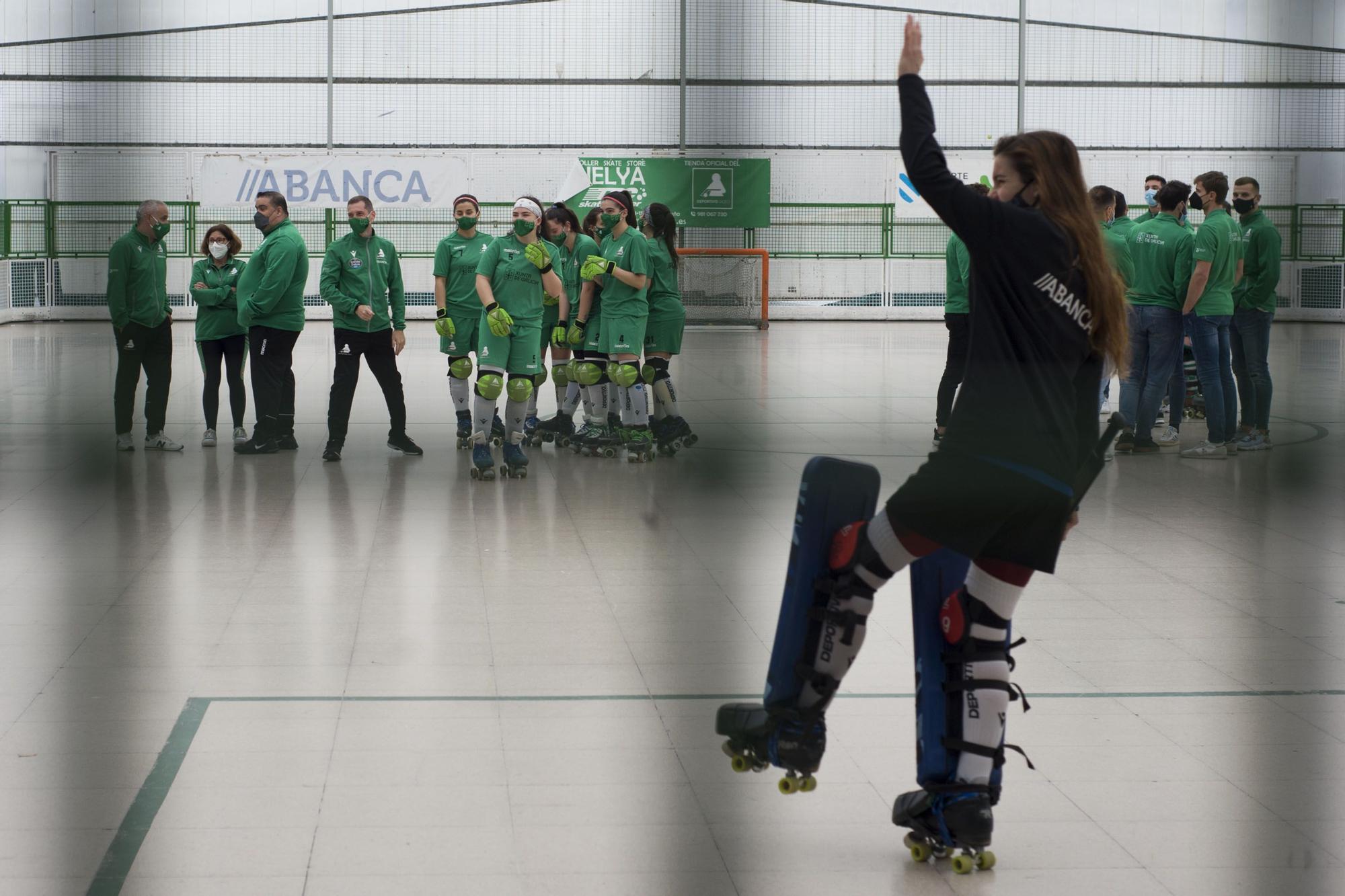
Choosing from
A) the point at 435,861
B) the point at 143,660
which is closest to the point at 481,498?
the point at 143,660

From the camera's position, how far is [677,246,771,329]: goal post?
21484 mm

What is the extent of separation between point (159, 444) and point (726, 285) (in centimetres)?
1358

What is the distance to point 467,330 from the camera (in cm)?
871

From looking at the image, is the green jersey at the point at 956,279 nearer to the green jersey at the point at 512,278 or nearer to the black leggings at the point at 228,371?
the green jersey at the point at 512,278

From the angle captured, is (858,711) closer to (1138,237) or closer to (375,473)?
(375,473)

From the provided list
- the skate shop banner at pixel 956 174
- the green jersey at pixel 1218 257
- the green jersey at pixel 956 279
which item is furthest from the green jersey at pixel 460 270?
the skate shop banner at pixel 956 174

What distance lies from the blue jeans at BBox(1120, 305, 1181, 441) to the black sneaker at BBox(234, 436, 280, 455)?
15.6 feet

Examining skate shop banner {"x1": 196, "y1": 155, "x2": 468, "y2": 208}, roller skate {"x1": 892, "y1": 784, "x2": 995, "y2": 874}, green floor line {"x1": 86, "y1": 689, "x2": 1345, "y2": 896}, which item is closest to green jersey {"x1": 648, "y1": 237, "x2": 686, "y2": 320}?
green floor line {"x1": 86, "y1": 689, "x2": 1345, "y2": 896}

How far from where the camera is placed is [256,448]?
870 centimetres

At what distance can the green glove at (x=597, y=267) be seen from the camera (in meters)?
8.09

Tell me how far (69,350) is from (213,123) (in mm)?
7546

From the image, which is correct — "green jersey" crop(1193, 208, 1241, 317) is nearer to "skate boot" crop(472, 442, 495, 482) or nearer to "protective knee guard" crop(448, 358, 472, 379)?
"skate boot" crop(472, 442, 495, 482)

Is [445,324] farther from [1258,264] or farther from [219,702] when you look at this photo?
[219,702]

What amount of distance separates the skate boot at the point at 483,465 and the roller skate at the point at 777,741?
16.2ft
